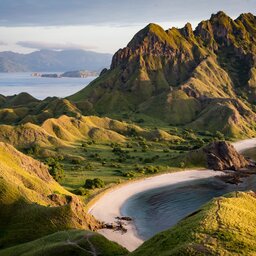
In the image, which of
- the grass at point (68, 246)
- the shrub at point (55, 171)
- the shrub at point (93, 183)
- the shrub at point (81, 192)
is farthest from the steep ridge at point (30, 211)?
the shrub at point (55, 171)

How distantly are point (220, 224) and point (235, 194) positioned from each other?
1486cm

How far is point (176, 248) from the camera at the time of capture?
40.5m

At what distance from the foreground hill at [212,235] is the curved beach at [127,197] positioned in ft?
115

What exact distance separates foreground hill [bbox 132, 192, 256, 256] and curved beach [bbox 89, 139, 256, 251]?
115 feet

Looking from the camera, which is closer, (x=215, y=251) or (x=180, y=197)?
(x=215, y=251)

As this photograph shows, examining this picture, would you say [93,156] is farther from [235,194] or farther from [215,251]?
[215,251]

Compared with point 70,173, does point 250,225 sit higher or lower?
higher

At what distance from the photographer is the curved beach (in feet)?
284

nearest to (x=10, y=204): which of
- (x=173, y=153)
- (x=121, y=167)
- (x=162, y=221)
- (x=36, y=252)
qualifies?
(x=36, y=252)

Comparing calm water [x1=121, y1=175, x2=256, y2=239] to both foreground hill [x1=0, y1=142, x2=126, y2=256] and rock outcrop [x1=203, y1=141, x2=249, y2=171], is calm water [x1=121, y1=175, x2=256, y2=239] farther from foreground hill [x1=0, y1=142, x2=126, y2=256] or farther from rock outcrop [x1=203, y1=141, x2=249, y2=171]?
foreground hill [x1=0, y1=142, x2=126, y2=256]

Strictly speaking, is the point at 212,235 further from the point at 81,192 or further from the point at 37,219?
the point at 81,192

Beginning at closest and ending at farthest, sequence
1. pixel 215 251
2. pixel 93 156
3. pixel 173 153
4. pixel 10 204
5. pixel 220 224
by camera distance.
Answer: pixel 215 251 → pixel 220 224 → pixel 10 204 → pixel 93 156 → pixel 173 153

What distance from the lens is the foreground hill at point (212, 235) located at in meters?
40.1

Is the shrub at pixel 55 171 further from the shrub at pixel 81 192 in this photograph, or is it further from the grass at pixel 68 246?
the grass at pixel 68 246
